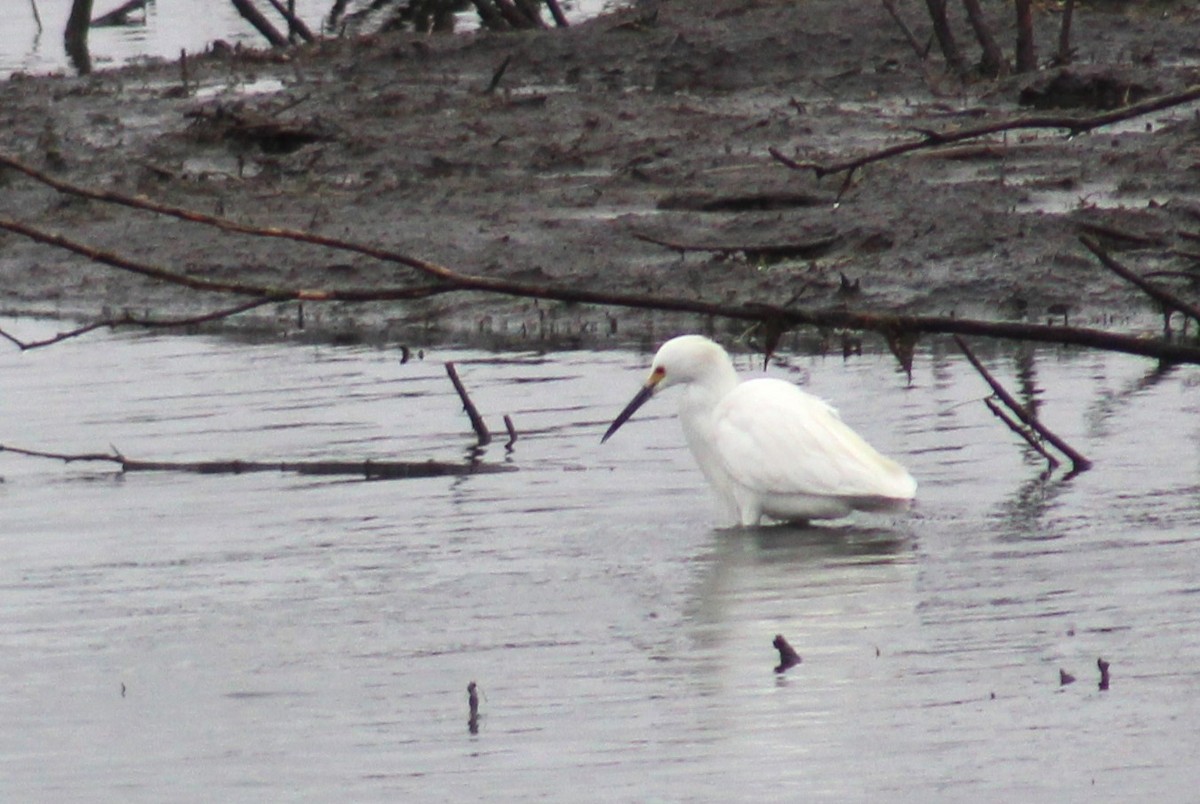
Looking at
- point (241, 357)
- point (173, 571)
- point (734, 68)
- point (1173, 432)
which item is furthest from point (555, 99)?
point (173, 571)

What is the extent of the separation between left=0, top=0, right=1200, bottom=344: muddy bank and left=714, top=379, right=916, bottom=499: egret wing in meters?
1.90

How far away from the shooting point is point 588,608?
629 cm

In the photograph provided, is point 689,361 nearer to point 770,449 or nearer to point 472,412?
point 770,449

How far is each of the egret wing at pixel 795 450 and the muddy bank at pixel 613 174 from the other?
1.90 m

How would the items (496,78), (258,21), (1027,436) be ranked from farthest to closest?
(258,21) → (496,78) → (1027,436)

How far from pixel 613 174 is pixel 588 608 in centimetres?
744

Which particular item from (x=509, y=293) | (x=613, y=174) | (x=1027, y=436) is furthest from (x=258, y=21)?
(x=509, y=293)

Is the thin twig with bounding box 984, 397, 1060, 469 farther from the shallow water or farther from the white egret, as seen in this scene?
the white egret

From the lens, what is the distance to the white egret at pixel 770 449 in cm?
721

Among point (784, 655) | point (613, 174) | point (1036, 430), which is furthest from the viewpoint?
point (613, 174)

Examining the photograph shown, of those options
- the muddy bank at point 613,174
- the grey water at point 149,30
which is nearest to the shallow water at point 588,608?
the muddy bank at point 613,174

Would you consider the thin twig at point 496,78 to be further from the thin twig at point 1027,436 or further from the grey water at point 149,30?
the thin twig at point 1027,436

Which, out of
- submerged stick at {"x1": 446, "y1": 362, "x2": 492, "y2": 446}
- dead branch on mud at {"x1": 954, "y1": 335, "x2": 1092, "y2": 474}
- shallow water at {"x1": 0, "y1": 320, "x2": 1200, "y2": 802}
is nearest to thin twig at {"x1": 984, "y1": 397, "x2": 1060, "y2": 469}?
dead branch on mud at {"x1": 954, "y1": 335, "x2": 1092, "y2": 474}

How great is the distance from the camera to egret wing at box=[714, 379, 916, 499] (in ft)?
23.5
